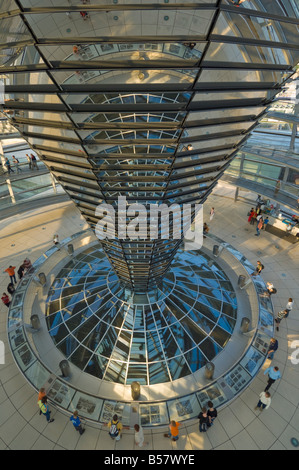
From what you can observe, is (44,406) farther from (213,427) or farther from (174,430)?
(213,427)

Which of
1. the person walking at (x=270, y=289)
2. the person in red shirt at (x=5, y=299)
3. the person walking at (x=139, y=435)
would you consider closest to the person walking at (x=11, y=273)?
the person in red shirt at (x=5, y=299)

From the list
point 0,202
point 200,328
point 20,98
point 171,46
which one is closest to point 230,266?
point 200,328

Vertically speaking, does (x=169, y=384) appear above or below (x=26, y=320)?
below

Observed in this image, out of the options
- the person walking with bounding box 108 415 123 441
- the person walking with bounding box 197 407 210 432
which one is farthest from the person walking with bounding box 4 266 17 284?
the person walking with bounding box 197 407 210 432

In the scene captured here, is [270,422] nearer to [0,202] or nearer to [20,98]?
[20,98]

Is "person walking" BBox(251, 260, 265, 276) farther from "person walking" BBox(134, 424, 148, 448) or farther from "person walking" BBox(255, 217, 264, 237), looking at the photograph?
"person walking" BBox(134, 424, 148, 448)

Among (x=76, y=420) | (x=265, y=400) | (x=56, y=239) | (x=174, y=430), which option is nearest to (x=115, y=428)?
(x=76, y=420)

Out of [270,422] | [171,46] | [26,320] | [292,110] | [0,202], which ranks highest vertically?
[171,46]

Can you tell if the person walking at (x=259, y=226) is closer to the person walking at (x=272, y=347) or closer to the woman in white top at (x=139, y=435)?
the person walking at (x=272, y=347)
